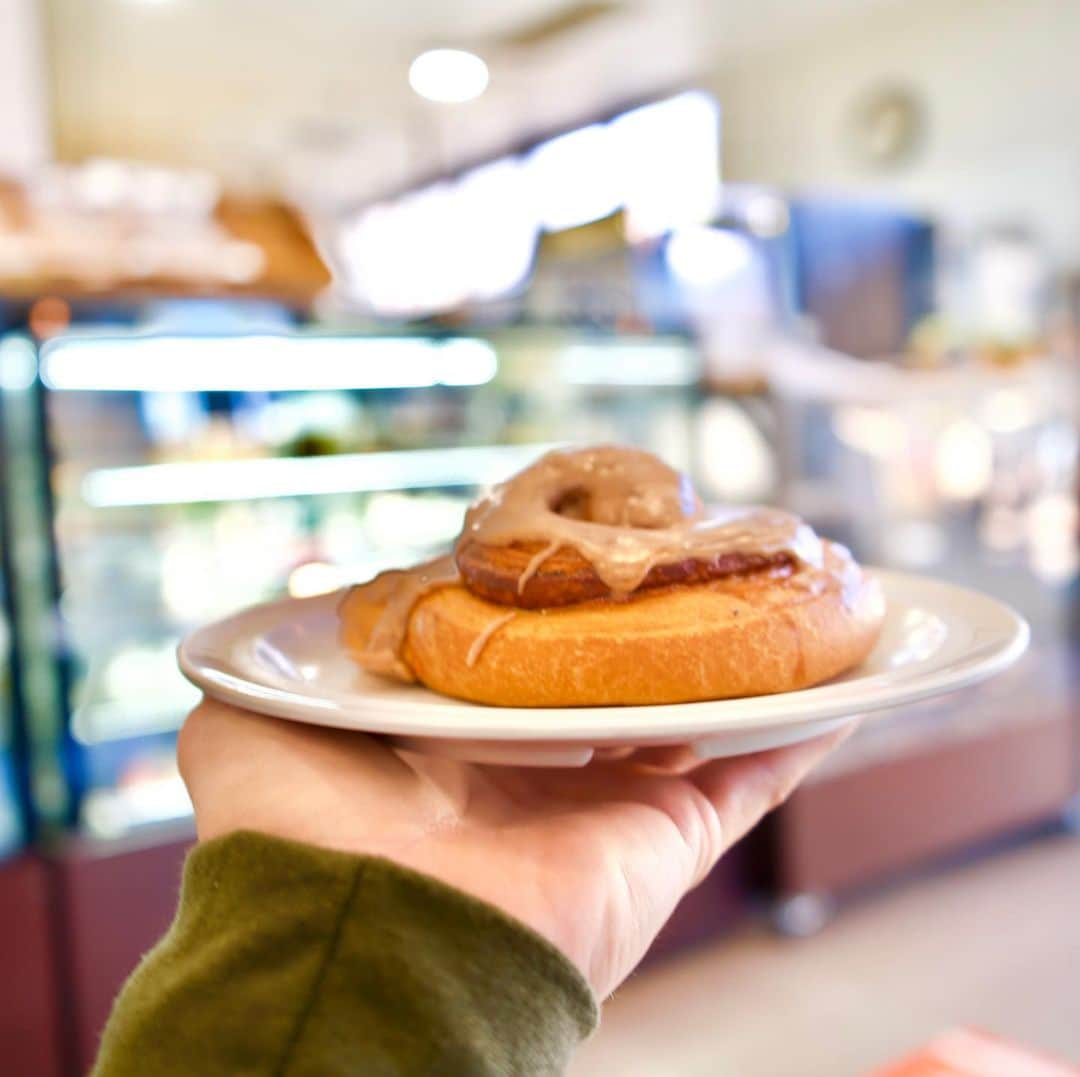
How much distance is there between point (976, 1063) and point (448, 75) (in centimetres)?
566

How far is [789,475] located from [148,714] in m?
2.00

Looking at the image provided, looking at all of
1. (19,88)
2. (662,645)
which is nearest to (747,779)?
(662,645)

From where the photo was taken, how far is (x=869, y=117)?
557 centimetres

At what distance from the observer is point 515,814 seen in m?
0.95

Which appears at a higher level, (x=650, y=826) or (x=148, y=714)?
(x=650, y=826)

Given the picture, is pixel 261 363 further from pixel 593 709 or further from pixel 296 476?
pixel 593 709

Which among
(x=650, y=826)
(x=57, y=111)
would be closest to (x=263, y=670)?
(x=650, y=826)

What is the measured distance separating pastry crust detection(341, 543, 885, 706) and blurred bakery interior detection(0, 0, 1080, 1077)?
73.2 inches

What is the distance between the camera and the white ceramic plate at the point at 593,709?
794 millimetres

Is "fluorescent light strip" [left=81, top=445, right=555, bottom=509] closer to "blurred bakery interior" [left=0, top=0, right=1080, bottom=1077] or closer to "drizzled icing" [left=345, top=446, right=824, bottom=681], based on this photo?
"blurred bakery interior" [left=0, top=0, right=1080, bottom=1077]

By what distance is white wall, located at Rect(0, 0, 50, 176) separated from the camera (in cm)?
369

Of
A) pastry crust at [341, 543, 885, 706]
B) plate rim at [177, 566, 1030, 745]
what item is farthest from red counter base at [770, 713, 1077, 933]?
plate rim at [177, 566, 1030, 745]

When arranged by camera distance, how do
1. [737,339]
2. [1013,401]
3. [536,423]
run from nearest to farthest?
[536,423] < [737,339] < [1013,401]

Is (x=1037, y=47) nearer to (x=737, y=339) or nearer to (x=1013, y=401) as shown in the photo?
(x=1013, y=401)
